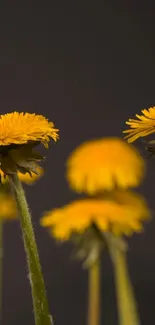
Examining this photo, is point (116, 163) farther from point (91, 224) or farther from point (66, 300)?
point (66, 300)

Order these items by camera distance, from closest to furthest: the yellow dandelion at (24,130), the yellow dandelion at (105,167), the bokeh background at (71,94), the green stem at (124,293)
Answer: the yellow dandelion at (24,130) < the green stem at (124,293) < the yellow dandelion at (105,167) < the bokeh background at (71,94)

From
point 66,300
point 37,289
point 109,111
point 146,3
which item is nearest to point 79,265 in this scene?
point 66,300

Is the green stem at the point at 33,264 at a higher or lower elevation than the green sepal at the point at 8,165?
lower

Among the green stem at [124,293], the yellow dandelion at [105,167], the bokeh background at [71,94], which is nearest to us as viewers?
the green stem at [124,293]

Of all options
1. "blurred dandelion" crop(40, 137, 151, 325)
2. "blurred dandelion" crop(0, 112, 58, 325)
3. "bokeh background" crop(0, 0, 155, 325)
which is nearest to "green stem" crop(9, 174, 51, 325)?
"blurred dandelion" crop(0, 112, 58, 325)

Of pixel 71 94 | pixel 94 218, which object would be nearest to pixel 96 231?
pixel 94 218

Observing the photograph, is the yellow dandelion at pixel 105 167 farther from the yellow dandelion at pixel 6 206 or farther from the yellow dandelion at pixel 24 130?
the yellow dandelion at pixel 24 130

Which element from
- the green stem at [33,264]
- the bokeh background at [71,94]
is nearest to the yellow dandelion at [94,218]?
the green stem at [33,264]
